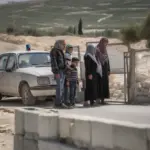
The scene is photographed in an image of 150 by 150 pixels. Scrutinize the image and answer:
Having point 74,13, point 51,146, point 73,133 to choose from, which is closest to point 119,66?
point 51,146

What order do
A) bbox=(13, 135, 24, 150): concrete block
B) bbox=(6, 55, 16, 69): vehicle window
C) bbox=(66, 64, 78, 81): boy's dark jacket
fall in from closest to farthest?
bbox=(13, 135, 24, 150): concrete block < bbox=(66, 64, 78, 81): boy's dark jacket < bbox=(6, 55, 16, 69): vehicle window

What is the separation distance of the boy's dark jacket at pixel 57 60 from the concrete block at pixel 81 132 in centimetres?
511

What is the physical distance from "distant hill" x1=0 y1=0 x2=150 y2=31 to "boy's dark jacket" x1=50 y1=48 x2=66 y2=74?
334 feet

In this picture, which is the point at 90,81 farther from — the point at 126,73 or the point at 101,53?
the point at 126,73

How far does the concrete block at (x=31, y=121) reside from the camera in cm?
705

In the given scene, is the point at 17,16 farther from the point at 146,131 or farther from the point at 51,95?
the point at 146,131

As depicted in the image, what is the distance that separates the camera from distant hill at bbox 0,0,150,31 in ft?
403

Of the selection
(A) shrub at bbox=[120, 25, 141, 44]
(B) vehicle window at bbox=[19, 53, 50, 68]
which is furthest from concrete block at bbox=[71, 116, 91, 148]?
(A) shrub at bbox=[120, 25, 141, 44]

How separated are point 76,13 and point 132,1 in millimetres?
26261

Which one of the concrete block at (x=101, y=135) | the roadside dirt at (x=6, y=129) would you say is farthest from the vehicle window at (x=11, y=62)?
the concrete block at (x=101, y=135)

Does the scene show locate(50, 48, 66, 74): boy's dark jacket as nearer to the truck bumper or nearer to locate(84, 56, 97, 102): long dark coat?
locate(84, 56, 97, 102): long dark coat

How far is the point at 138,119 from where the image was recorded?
9.48m

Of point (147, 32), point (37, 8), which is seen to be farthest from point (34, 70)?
point (37, 8)

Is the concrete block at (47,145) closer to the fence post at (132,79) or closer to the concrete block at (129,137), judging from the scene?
the concrete block at (129,137)
